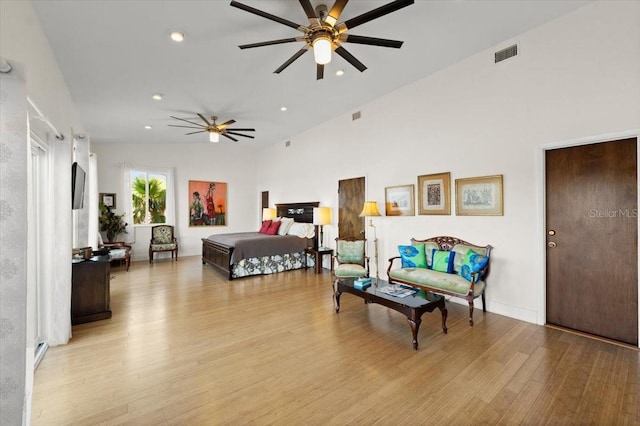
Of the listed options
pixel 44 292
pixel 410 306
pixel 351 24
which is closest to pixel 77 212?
pixel 44 292

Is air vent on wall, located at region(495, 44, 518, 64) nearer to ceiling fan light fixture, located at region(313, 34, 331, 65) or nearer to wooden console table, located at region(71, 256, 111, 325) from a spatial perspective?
ceiling fan light fixture, located at region(313, 34, 331, 65)

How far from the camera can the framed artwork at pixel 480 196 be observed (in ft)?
12.2

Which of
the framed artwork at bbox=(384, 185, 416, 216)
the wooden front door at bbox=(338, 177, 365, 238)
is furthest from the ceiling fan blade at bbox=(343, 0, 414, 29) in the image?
the wooden front door at bbox=(338, 177, 365, 238)

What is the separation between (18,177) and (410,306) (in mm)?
3075

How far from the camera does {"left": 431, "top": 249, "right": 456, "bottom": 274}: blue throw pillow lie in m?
3.92

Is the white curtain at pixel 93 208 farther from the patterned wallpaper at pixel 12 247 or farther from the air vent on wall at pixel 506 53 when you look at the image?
the air vent on wall at pixel 506 53

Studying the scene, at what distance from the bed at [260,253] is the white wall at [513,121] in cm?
205

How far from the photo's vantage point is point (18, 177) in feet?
5.06

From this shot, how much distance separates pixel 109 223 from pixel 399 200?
704 cm

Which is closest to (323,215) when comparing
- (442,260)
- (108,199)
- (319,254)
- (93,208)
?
(319,254)

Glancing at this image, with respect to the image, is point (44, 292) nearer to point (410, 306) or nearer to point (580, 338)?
point (410, 306)

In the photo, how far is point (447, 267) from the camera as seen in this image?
3.92 meters

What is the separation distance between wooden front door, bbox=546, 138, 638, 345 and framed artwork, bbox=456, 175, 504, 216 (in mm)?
509

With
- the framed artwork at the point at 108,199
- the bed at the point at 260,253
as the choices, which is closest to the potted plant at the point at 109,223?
the framed artwork at the point at 108,199
